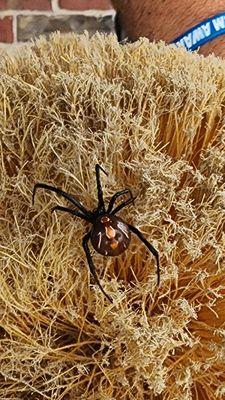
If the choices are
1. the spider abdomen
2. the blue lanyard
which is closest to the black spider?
the spider abdomen

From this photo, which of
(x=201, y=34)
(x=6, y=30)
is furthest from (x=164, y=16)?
(x=6, y=30)

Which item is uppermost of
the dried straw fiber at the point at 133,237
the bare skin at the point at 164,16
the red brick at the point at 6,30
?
A: the bare skin at the point at 164,16

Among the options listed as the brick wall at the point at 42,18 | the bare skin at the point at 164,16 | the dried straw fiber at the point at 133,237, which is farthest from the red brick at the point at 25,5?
the dried straw fiber at the point at 133,237

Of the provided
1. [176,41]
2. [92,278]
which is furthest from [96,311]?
[176,41]

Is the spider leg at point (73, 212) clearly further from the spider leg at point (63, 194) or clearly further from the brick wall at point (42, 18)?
the brick wall at point (42, 18)

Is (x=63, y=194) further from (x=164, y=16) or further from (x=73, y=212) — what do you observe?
(x=164, y=16)
